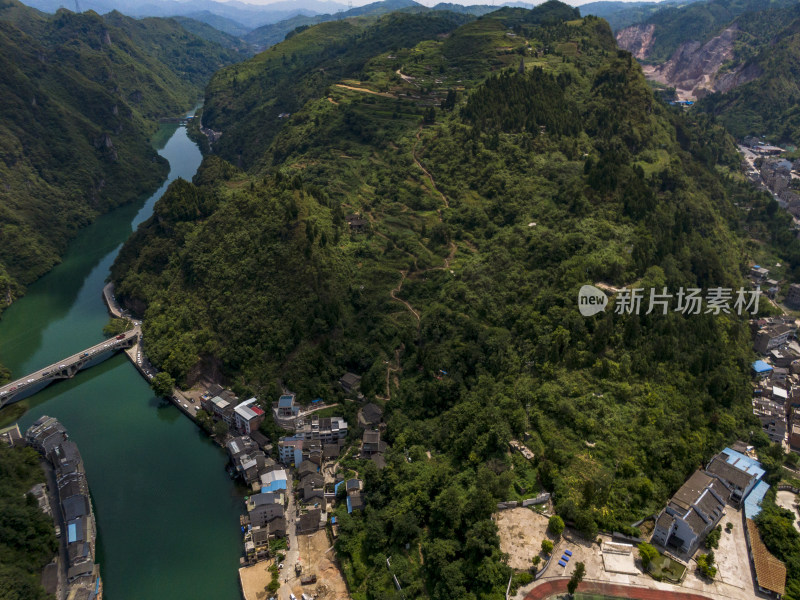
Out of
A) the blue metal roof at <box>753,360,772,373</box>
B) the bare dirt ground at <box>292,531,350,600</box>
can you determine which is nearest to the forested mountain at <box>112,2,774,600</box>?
the bare dirt ground at <box>292,531,350,600</box>

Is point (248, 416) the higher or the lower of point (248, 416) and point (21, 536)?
the higher

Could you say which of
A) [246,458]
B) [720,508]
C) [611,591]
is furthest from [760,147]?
[246,458]

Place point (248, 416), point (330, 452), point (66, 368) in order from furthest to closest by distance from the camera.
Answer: point (66, 368)
point (248, 416)
point (330, 452)

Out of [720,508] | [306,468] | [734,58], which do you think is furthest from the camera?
[734,58]

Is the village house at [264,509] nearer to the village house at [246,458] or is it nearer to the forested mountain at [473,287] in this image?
the village house at [246,458]

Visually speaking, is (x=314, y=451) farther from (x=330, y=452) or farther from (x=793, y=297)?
(x=793, y=297)

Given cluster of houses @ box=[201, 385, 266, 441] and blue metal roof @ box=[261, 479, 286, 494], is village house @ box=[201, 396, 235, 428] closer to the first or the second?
cluster of houses @ box=[201, 385, 266, 441]

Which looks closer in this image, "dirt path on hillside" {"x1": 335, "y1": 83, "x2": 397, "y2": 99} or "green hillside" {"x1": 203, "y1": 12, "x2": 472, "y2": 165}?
"dirt path on hillside" {"x1": 335, "y1": 83, "x2": 397, "y2": 99}

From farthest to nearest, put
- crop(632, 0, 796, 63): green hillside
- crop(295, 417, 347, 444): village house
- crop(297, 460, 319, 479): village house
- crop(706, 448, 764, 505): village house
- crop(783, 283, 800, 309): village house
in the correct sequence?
crop(632, 0, 796, 63): green hillside
crop(783, 283, 800, 309): village house
crop(295, 417, 347, 444): village house
crop(297, 460, 319, 479): village house
crop(706, 448, 764, 505): village house
